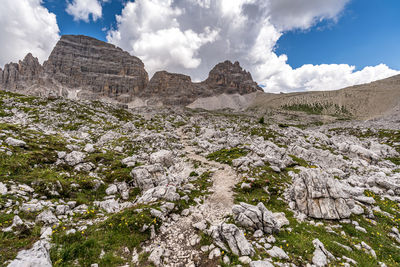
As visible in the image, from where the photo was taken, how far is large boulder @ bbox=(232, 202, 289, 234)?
1080cm

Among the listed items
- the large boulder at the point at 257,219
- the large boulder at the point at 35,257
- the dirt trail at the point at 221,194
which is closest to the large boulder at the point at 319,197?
the large boulder at the point at 257,219

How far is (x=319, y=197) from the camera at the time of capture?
44.7ft

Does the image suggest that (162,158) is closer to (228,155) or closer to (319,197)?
(228,155)

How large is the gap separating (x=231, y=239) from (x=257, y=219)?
2.77 meters

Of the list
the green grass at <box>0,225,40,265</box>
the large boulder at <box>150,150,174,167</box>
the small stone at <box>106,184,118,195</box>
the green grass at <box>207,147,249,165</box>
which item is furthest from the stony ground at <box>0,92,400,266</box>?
the green grass at <box>207,147,249,165</box>

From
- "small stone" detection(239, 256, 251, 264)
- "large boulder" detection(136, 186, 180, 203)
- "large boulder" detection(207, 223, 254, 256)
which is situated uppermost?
"large boulder" detection(136, 186, 180, 203)

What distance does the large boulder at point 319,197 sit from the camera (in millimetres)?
12945

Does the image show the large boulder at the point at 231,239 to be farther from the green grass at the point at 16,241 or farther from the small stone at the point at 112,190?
the small stone at the point at 112,190

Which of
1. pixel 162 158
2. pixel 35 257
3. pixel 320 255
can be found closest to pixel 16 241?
pixel 35 257

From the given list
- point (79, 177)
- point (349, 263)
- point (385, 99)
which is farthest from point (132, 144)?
point (385, 99)

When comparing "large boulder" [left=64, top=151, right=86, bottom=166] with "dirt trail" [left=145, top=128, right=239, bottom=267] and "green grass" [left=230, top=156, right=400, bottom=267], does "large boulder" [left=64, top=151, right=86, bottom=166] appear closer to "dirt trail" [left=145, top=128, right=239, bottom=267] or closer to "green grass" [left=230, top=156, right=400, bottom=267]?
"dirt trail" [left=145, top=128, right=239, bottom=267]

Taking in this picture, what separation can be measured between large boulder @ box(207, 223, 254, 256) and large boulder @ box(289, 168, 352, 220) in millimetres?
7630

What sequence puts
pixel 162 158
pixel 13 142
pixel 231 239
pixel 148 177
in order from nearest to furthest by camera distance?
pixel 231 239, pixel 13 142, pixel 148 177, pixel 162 158

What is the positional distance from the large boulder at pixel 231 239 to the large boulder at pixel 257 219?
1.66 metres
